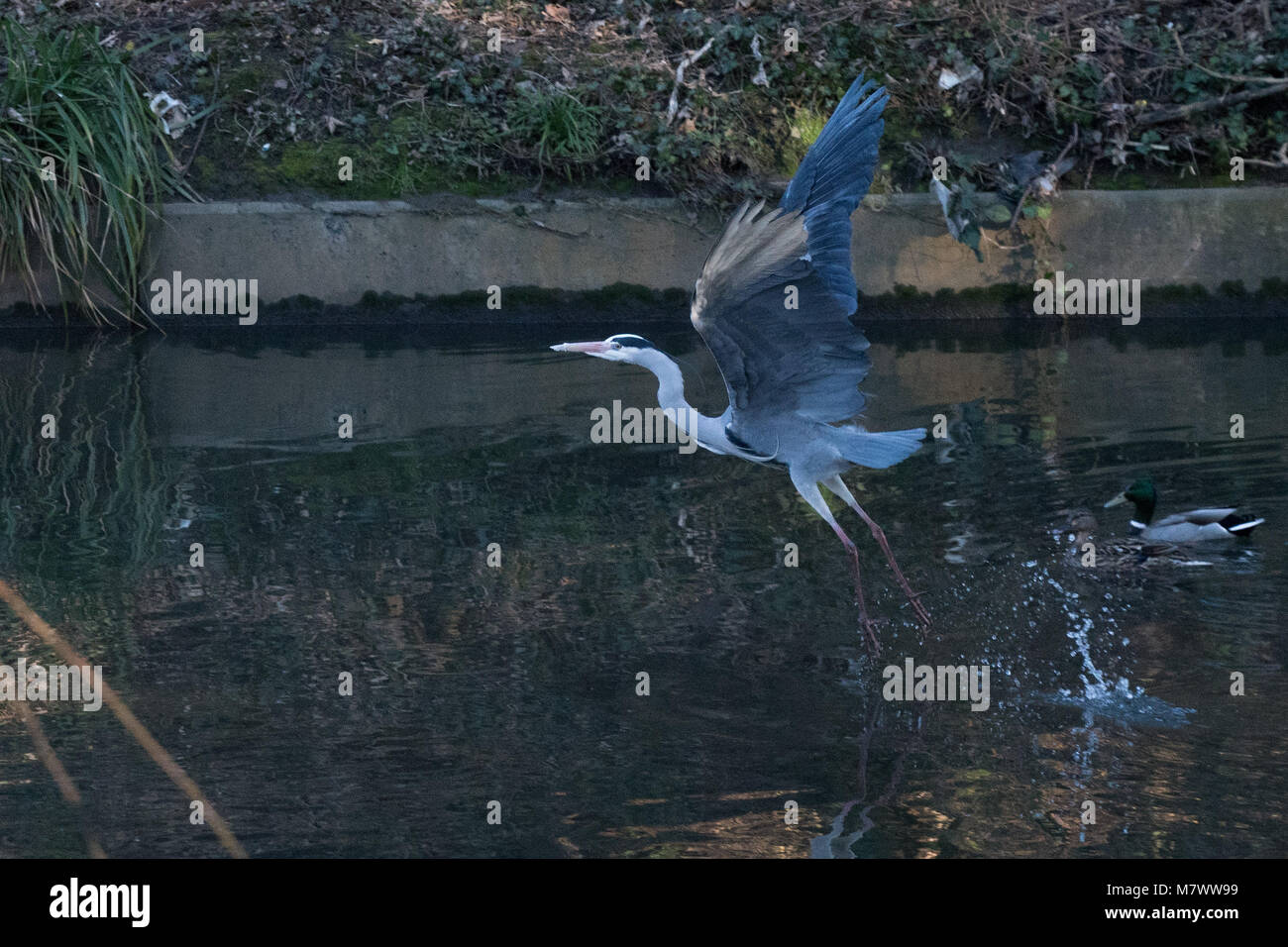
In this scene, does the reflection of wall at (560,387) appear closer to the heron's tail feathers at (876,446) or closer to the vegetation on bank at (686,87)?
the vegetation on bank at (686,87)

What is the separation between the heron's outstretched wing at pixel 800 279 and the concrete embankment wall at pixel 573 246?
556cm

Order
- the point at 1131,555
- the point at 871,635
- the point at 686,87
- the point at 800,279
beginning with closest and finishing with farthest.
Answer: the point at 800,279
the point at 871,635
the point at 1131,555
the point at 686,87

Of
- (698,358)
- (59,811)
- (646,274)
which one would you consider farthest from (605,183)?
(59,811)

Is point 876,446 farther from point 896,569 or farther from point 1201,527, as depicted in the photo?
point 1201,527

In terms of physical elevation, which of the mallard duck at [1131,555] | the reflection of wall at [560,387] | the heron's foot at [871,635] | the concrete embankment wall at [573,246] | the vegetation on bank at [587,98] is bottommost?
the heron's foot at [871,635]

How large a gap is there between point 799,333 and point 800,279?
11.6 inches

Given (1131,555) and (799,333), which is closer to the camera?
(799,333)

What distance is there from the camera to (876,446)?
584 cm

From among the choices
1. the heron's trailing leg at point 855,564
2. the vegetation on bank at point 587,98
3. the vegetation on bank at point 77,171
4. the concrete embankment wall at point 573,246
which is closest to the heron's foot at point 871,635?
the heron's trailing leg at point 855,564

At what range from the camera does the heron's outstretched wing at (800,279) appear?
5.18m

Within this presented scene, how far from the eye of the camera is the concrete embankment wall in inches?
437

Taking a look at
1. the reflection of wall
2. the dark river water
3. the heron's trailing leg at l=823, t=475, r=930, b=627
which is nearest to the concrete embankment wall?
the reflection of wall

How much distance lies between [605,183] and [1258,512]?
5.96m

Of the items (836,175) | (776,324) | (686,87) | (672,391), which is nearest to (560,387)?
(686,87)
